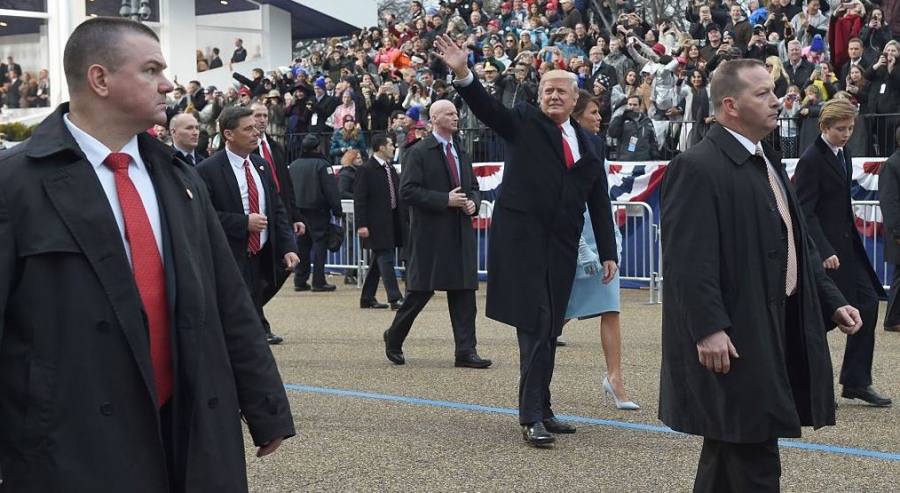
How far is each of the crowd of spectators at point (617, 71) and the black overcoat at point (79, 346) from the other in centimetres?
1150

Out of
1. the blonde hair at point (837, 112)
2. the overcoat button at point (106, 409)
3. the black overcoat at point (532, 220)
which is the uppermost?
the blonde hair at point (837, 112)

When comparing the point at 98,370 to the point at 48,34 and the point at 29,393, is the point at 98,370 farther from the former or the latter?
the point at 48,34

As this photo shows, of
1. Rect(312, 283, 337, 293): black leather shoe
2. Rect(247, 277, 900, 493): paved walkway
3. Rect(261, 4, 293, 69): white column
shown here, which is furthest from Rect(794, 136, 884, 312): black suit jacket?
Rect(261, 4, 293, 69): white column

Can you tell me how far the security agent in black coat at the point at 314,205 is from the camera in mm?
16188

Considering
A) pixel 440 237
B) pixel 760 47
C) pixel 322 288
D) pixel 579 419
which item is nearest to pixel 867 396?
pixel 579 419

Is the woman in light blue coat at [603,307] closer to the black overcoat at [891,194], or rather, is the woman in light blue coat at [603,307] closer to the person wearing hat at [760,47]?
the black overcoat at [891,194]

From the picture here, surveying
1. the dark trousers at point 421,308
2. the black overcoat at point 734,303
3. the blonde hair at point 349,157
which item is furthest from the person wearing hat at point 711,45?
the black overcoat at point 734,303

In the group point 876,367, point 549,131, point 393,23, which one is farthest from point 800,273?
point 393,23

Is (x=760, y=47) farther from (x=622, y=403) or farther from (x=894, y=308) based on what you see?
(x=622, y=403)

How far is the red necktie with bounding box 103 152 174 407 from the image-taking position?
3.19 m

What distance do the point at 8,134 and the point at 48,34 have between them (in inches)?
639

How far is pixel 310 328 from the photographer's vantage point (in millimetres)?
12305

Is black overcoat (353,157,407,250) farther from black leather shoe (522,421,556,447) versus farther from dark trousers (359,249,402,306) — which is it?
black leather shoe (522,421,556,447)

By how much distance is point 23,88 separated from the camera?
3703 centimetres
